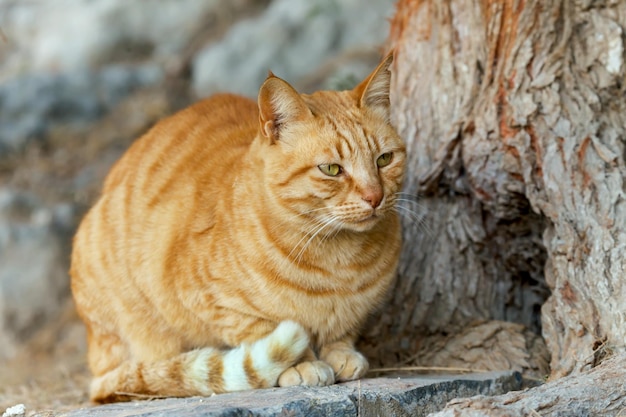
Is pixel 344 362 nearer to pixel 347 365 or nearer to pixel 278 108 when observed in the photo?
pixel 347 365

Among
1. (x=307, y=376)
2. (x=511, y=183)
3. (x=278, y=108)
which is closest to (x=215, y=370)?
(x=307, y=376)

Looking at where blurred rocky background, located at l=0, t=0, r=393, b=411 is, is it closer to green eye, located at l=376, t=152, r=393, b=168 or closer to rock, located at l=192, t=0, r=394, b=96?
rock, located at l=192, t=0, r=394, b=96

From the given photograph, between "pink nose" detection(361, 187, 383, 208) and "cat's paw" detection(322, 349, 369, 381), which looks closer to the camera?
"pink nose" detection(361, 187, 383, 208)

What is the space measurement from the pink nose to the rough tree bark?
37.8 inches

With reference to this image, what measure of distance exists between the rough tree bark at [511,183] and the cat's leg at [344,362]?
2.35 feet

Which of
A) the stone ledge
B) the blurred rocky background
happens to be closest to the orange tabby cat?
the stone ledge

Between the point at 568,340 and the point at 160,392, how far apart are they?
1735mm

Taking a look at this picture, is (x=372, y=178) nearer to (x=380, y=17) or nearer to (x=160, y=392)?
(x=160, y=392)

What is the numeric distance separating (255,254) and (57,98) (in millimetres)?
4566

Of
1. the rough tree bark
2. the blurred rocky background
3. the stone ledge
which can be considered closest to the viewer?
the stone ledge

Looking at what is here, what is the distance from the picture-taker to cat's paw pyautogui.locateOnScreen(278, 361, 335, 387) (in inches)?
117

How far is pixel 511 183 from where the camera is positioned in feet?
12.0

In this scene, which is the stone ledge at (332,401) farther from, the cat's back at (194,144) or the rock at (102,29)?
the rock at (102,29)

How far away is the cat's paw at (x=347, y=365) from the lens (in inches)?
124
